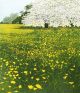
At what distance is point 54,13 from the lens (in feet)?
129

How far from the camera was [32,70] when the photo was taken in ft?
40.6

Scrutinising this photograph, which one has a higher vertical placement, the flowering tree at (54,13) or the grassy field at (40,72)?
the flowering tree at (54,13)

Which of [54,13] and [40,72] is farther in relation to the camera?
[54,13]

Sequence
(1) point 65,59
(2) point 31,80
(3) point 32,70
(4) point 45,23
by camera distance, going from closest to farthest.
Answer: (2) point 31,80, (3) point 32,70, (1) point 65,59, (4) point 45,23

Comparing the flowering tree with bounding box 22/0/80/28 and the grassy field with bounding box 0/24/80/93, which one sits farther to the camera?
the flowering tree with bounding box 22/0/80/28

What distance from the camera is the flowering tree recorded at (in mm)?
39125

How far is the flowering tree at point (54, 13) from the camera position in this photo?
128 ft

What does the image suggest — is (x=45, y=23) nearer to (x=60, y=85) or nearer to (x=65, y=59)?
(x=65, y=59)

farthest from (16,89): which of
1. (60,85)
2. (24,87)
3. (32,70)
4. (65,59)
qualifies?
(65,59)

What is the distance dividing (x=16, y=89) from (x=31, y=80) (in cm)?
87

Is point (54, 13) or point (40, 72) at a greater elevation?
point (54, 13)

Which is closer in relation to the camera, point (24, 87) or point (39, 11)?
point (24, 87)

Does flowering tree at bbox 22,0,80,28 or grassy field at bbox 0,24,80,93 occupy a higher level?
flowering tree at bbox 22,0,80,28

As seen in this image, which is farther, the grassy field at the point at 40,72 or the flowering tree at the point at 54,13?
the flowering tree at the point at 54,13
